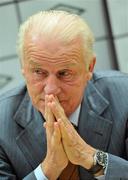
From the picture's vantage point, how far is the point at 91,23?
3908 millimetres

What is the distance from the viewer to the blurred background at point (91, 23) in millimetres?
3881

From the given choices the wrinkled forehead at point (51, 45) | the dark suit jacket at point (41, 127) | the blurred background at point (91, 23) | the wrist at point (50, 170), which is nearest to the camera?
the wrinkled forehead at point (51, 45)

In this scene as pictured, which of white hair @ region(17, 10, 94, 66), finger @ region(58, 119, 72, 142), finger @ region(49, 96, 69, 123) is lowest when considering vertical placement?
finger @ region(58, 119, 72, 142)

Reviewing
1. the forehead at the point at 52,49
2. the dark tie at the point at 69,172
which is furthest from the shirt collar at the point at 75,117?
the forehead at the point at 52,49

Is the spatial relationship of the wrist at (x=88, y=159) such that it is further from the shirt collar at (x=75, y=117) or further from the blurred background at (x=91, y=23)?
the blurred background at (x=91, y=23)

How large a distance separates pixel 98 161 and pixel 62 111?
19 cm

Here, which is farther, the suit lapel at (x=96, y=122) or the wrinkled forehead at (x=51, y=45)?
the suit lapel at (x=96, y=122)

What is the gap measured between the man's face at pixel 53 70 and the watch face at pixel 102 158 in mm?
181

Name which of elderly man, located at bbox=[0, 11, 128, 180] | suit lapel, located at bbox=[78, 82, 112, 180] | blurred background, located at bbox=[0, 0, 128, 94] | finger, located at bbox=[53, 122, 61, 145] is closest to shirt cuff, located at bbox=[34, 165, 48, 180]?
elderly man, located at bbox=[0, 11, 128, 180]

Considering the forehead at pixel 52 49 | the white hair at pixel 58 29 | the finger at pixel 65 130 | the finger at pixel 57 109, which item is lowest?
the finger at pixel 65 130

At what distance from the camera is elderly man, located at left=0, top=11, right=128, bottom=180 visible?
1695 mm

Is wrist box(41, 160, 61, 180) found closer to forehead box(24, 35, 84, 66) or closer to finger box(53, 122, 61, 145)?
finger box(53, 122, 61, 145)

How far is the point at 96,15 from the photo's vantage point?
3914 mm

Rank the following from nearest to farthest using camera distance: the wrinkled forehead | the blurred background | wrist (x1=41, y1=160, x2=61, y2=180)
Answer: the wrinkled forehead
wrist (x1=41, y1=160, x2=61, y2=180)
the blurred background
